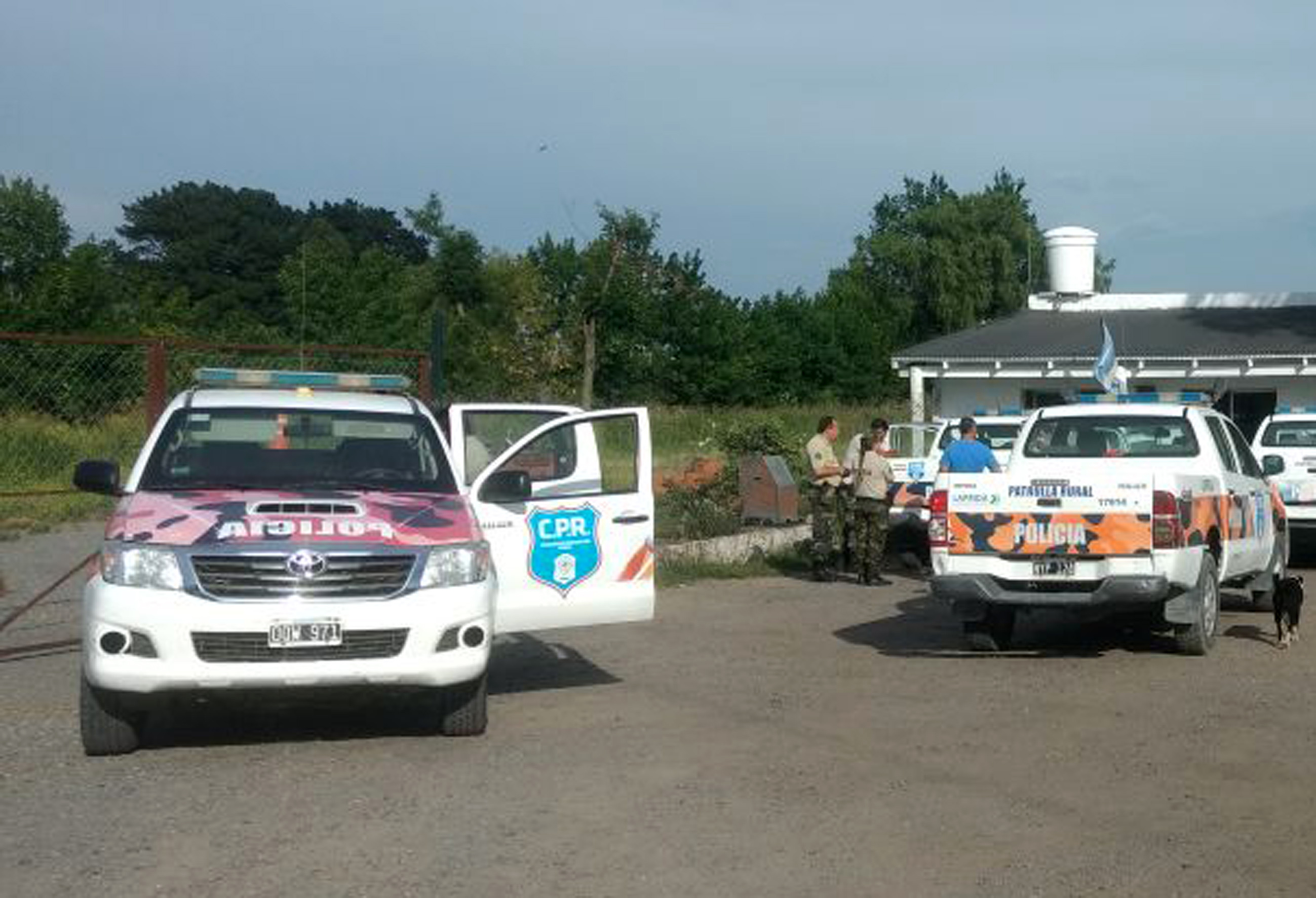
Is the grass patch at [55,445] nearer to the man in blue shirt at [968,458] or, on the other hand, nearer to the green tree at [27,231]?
the man in blue shirt at [968,458]

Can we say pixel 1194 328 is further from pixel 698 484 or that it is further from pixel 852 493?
pixel 852 493

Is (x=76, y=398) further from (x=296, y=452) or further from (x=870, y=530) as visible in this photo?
(x=870, y=530)

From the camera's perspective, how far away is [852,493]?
1795 cm

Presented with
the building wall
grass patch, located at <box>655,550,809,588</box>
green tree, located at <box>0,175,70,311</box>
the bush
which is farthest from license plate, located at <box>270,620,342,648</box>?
green tree, located at <box>0,175,70,311</box>

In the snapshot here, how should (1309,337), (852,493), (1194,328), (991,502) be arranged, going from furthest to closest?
(1194,328) → (1309,337) → (852,493) → (991,502)

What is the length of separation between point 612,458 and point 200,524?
10503mm

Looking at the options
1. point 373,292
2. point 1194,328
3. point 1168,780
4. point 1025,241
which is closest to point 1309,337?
point 1194,328

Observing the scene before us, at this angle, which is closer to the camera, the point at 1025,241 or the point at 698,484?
the point at 698,484

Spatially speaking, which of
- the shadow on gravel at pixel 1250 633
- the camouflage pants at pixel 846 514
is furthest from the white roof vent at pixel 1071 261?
the shadow on gravel at pixel 1250 633

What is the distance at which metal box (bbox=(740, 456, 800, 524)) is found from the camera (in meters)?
21.6

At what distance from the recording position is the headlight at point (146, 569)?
8320 mm

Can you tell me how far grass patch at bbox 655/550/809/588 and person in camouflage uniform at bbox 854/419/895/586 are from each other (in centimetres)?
129

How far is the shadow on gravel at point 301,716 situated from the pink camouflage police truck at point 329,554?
0.18 m

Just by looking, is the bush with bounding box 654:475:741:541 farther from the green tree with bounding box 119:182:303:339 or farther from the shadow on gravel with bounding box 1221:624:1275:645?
the green tree with bounding box 119:182:303:339
